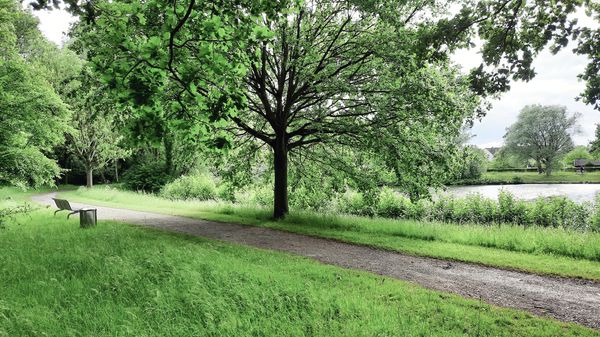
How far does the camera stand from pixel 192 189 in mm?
28078

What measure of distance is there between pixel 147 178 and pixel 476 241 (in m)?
32.1

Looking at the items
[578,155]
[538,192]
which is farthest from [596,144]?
[578,155]

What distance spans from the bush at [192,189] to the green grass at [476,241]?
458 inches

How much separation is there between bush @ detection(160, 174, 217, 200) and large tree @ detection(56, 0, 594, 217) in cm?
1123

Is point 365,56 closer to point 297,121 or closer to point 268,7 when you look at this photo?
point 297,121

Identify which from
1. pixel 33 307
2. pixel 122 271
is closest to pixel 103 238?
pixel 122 271

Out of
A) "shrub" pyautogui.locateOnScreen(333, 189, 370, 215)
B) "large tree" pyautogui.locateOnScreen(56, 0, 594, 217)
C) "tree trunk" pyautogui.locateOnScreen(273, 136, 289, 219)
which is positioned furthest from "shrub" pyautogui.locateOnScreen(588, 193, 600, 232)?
"tree trunk" pyautogui.locateOnScreen(273, 136, 289, 219)

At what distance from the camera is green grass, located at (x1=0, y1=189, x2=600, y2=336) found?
5.00 m

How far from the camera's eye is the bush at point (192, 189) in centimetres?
2706

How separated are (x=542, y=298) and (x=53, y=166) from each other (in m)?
20.7

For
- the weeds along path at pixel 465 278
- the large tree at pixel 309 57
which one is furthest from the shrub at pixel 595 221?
the weeds along path at pixel 465 278

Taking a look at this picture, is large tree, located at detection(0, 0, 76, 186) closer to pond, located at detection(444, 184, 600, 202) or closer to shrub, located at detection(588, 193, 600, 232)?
shrub, located at detection(588, 193, 600, 232)

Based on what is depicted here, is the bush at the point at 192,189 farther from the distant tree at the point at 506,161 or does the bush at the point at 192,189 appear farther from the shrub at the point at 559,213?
the distant tree at the point at 506,161

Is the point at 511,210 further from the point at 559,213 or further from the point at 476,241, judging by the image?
the point at 476,241
